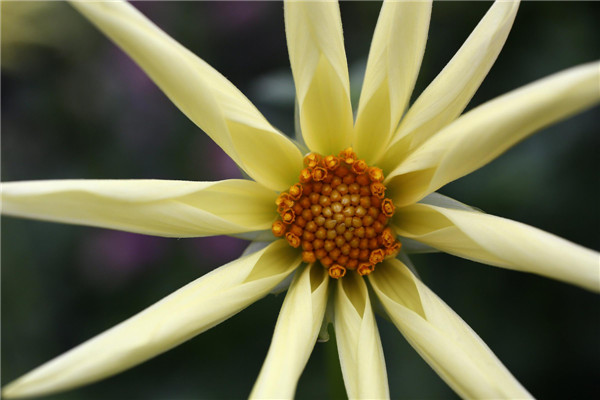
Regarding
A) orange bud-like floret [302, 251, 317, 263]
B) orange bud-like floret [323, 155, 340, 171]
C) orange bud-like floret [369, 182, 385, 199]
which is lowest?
orange bud-like floret [302, 251, 317, 263]

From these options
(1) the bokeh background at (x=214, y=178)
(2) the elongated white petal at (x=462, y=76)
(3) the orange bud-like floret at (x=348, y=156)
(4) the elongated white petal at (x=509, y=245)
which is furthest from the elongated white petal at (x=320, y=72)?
(1) the bokeh background at (x=214, y=178)

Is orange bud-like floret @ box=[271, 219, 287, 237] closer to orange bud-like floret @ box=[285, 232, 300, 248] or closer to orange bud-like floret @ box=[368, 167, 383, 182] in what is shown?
orange bud-like floret @ box=[285, 232, 300, 248]

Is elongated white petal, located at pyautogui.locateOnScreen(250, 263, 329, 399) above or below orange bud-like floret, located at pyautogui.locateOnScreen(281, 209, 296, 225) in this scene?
below

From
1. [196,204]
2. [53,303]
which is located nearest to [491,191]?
[196,204]

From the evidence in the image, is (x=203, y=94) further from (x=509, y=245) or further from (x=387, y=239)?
(x=509, y=245)

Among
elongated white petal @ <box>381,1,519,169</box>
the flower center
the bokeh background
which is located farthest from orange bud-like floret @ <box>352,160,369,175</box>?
the bokeh background

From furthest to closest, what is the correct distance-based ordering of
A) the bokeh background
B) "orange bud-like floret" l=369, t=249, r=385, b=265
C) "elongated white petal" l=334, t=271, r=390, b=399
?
1. the bokeh background
2. "orange bud-like floret" l=369, t=249, r=385, b=265
3. "elongated white petal" l=334, t=271, r=390, b=399

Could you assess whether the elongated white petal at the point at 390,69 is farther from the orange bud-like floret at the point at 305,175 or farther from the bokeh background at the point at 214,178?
the bokeh background at the point at 214,178

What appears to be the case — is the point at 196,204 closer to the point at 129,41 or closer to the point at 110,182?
the point at 110,182
